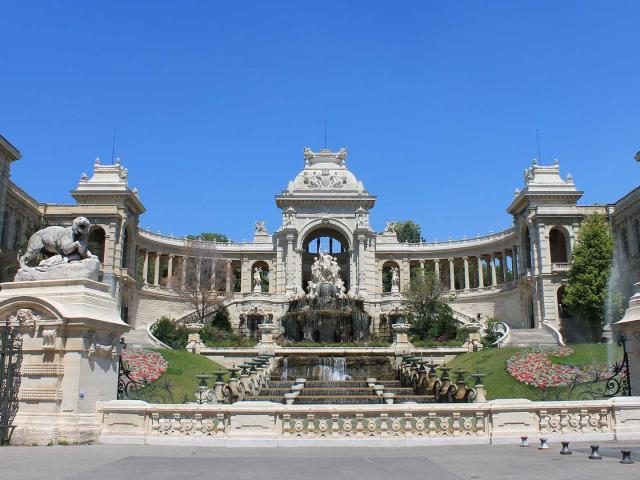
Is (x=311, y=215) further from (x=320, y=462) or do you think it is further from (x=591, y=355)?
(x=320, y=462)

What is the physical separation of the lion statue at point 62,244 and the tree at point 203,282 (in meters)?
45.1

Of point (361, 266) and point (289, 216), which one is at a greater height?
point (289, 216)

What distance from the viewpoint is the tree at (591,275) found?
50500 millimetres

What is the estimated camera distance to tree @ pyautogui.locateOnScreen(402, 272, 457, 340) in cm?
5325

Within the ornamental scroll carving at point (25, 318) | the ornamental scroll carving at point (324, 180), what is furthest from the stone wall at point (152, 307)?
the ornamental scroll carving at point (25, 318)

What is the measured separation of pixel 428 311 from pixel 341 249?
23379 mm

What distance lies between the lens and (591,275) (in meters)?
51.1

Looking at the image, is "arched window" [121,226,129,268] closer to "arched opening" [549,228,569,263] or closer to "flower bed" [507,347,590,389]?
"flower bed" [507,347,590,389]

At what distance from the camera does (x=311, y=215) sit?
230ft

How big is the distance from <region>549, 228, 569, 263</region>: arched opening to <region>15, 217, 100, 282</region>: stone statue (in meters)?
56.6

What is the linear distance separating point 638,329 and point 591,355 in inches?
862

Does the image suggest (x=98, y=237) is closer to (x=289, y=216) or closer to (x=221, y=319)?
(x=221, y=319)

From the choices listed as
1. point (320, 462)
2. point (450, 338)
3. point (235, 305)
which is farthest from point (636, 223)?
point (320, 462)

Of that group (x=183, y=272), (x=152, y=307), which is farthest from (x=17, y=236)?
(x=152, y=307)
